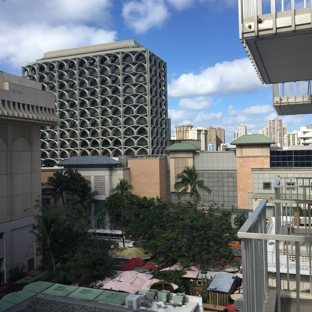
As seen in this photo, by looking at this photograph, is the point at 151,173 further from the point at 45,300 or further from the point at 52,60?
the point at 52,60

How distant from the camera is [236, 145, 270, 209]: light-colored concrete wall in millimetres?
31562

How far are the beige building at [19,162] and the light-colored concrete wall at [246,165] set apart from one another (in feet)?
57.1

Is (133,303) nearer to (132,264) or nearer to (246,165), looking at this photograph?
(132,264)

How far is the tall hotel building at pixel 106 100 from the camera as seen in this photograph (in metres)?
62.9

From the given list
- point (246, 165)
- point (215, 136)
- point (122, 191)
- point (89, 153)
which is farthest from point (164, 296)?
point (215, 136)

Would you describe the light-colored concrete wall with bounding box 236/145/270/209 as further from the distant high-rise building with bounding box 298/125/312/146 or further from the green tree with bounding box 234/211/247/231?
the distant high-rise building with bounding box 298/125/312/146

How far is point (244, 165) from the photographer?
106 ft

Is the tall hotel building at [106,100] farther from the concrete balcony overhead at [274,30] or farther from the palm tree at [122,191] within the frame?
the concrete balcony overhead at [274,30]

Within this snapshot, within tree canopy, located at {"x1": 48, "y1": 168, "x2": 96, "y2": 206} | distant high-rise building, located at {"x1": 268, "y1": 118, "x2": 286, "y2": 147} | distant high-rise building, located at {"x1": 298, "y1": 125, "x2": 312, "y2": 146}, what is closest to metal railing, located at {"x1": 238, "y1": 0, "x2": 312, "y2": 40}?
tree canopy, located at {"x1": 48, "y1": 168, "x2": 96, "y2": 206}

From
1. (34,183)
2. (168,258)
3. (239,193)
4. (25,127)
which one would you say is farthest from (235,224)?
(25,127)

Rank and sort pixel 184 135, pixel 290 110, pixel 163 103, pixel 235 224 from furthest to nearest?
pixel 184 135, pixel 163 103, pixel 235 224, pixel 290 110

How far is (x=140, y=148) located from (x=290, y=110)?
171ft

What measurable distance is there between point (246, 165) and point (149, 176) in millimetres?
10084

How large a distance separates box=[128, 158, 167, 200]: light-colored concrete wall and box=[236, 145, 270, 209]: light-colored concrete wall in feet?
26.6
